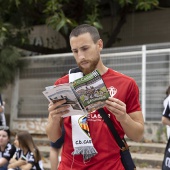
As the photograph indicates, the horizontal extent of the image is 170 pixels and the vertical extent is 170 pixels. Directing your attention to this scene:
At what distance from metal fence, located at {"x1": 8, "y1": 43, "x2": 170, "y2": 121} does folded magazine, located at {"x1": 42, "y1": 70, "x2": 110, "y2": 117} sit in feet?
22.4

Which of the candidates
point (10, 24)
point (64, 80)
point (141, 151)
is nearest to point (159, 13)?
point (10, 24)

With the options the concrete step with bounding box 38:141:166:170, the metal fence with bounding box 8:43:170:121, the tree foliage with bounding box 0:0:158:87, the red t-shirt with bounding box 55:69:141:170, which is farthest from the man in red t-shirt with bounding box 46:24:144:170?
the tree foliage with bounding box 0:0:158:87

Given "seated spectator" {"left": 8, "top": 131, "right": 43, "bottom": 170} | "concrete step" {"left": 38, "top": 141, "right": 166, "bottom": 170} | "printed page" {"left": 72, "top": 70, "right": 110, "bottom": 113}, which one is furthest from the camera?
"concrete step" {"left": 38, "top": 141, "right": 166, "bottom": 170}

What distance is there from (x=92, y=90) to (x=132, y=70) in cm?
735

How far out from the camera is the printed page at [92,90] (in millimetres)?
2771

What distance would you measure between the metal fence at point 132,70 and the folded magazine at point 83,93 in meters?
6.83

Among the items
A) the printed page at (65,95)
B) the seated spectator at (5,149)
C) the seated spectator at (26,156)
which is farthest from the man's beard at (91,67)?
the seated spectator at (5,149)

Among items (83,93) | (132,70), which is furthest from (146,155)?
(83,93)

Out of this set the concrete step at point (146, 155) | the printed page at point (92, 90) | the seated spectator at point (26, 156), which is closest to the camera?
the printed page at point (92, 90)

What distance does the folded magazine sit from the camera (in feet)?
9.11

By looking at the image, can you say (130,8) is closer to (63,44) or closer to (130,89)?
(63,44)

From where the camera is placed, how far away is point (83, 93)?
111 inches

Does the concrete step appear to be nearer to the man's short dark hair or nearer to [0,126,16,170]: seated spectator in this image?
[0,126,16,170]: seated spectator

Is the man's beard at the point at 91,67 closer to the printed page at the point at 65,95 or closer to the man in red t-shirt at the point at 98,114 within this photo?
the man in red t-shirt at the point at 98,114
